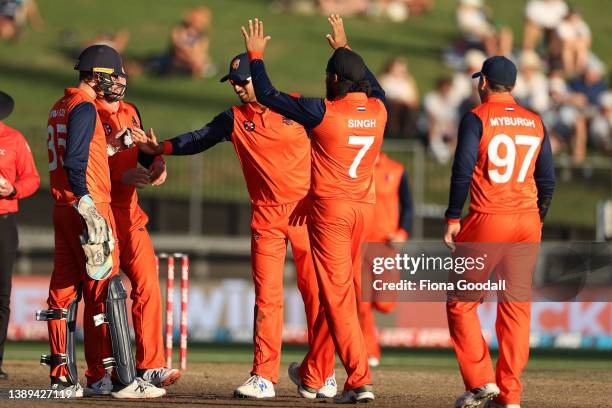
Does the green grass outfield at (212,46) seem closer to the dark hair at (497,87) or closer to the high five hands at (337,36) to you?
the high five hands at (337,36)

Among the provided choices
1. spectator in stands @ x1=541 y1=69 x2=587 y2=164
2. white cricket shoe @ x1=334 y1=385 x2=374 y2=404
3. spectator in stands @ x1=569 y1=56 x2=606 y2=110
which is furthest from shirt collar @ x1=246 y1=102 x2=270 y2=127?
spectator in stands @ x1=569 y1=56 x2=606 y2=110

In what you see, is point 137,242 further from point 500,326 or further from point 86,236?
point 500,326

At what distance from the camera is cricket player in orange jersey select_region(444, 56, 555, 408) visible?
10055 mm

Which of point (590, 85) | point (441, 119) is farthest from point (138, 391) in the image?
point (590, 85)

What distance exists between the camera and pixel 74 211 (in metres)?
10.5

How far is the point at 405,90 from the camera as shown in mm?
25094

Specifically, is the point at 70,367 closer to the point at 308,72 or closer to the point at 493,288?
the point at 493,288

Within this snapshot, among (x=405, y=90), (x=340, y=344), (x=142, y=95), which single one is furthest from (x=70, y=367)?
(x=142, y=95)

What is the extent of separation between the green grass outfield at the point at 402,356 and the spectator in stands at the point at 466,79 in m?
7.44

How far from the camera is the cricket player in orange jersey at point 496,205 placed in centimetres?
1005

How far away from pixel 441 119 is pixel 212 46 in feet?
23.5

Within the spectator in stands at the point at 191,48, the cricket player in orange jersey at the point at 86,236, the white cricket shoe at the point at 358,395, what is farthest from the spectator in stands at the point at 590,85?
the cricket player in orange jersey at the point at 86,236

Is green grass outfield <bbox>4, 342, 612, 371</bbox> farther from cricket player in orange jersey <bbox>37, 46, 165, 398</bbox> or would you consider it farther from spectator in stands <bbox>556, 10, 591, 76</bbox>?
spectator in stands <bbox>556, 10, 591, 76</bbox>

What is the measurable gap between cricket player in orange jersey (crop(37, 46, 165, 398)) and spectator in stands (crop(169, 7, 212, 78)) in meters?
17.8
